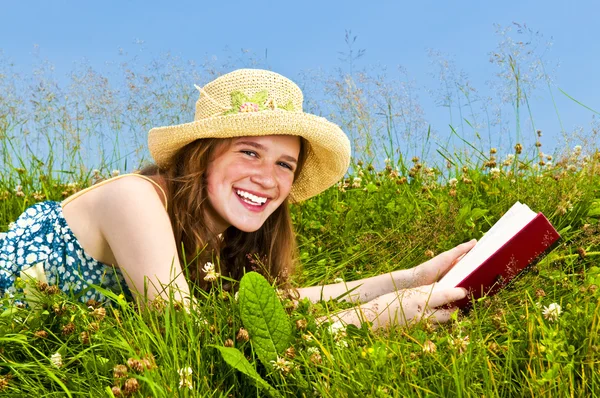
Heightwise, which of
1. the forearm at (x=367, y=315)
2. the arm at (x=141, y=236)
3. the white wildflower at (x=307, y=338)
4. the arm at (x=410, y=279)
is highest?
the arm at (x=141, y=236)

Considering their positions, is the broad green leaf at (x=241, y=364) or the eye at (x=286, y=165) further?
the eye at (x=286, y=165)

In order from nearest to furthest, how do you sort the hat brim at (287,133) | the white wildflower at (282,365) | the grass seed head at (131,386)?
1. the grass seed head at (131,386)
2. the white wildflower at (282,365)
3. the hat brim at (287,133)

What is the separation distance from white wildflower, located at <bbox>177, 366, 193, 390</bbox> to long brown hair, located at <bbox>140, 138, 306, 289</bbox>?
0.85 meters

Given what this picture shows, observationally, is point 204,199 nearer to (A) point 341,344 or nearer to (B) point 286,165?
(B) point 286,165

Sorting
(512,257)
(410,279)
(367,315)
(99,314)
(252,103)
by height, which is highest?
(252,103)

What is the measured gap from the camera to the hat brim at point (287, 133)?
364 centimetres

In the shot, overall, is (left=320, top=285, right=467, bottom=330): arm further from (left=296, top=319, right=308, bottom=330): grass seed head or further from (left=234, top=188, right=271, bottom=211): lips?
(left=234, top=188, right=271, bottom=211): lips

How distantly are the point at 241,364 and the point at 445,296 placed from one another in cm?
115

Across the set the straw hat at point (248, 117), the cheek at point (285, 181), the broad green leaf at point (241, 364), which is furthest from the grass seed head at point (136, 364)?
the cheek at point (285, 181)

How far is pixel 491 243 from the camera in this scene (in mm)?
3531

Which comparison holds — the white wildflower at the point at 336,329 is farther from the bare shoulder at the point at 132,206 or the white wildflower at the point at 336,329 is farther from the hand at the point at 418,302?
the bare shoulder at the point at 132,206

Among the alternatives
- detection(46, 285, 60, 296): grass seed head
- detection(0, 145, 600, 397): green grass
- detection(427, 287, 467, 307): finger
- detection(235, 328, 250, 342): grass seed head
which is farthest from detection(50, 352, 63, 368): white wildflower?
detection(427, 287, 467, 307): finger

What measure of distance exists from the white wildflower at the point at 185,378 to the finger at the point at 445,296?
1235 mm

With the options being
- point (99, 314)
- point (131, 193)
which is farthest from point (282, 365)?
point (131, 193)
